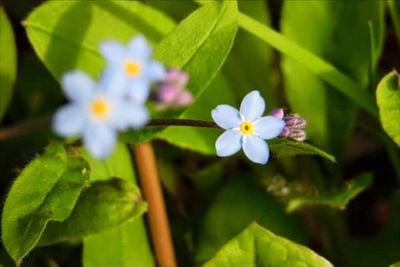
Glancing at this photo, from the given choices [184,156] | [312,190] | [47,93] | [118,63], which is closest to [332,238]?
[312,190]

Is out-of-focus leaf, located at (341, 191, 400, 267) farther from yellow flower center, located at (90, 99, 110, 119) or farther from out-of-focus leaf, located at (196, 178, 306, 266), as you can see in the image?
yellow flower center, located at (90, 99, 110, 119)

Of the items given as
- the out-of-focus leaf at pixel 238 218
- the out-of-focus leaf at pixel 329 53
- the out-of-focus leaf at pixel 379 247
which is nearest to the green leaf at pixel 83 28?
the out-of-focus leaf at pixel 329 53

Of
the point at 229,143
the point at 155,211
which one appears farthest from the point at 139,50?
the point at 155,211

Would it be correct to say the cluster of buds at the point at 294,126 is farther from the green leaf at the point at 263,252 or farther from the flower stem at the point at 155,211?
the flower stem at the point at 155,211

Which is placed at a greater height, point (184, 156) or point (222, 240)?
point (184, 156)

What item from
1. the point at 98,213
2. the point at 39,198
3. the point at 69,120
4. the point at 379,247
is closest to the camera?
the point at 69,120

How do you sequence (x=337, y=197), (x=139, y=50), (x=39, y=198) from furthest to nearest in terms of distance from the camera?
(x=337, y=197) → (x=39, y=198) → (x=139, y=50)

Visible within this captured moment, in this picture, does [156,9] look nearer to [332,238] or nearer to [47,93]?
[47,93]

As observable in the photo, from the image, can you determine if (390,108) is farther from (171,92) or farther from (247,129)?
(171,92)
